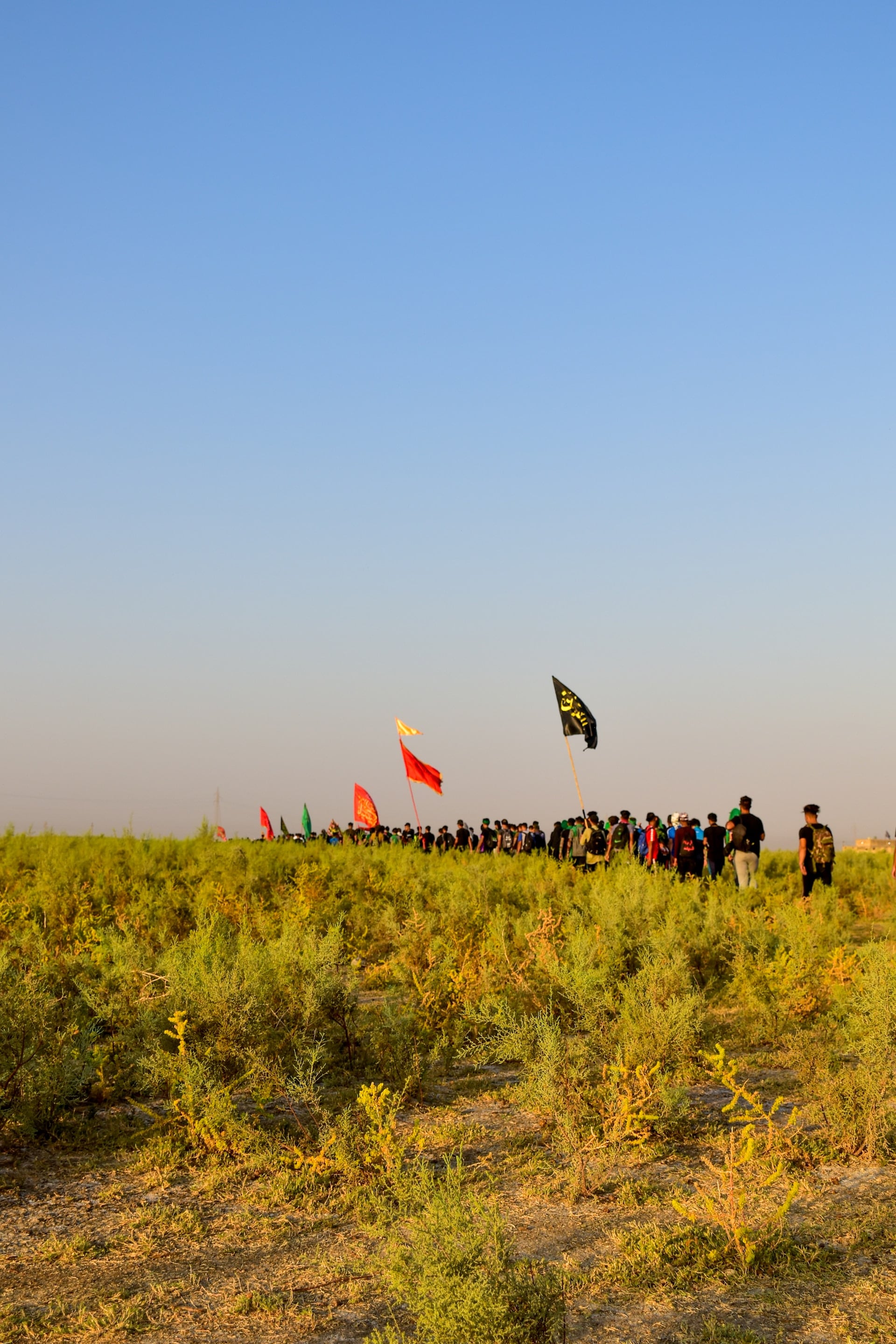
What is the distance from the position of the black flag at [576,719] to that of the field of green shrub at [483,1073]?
12.5 metres

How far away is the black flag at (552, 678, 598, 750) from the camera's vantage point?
24.8 m

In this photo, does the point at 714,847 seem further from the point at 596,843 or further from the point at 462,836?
the point at 462,836

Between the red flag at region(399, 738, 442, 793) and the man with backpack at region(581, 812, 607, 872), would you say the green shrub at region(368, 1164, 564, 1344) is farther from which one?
the red flag at region(399, 738, 442, 793)

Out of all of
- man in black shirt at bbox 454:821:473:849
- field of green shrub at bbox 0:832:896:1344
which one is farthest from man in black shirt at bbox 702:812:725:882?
man in black shirt at bbox 454:821:473:849

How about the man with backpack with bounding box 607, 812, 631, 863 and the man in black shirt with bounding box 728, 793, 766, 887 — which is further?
the man with backpack with bounding box 607, 812, 631, 863

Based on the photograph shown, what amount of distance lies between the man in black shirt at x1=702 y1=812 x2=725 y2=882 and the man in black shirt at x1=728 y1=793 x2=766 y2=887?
2227 mm

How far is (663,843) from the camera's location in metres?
22.8

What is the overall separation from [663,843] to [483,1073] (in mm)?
15451

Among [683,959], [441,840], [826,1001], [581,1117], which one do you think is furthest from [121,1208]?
[441,840]

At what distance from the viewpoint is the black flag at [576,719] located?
81.2ft

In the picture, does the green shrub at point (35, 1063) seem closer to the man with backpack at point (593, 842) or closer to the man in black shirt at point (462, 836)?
the man with backpack at point (593, 842)

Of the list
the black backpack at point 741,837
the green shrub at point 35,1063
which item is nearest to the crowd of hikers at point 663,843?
the black backpack at point 741,837

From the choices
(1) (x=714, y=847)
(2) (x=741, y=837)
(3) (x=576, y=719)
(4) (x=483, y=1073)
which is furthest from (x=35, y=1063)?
(3) (x=576, y=719)

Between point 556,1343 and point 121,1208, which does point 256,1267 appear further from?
point 556,1343
